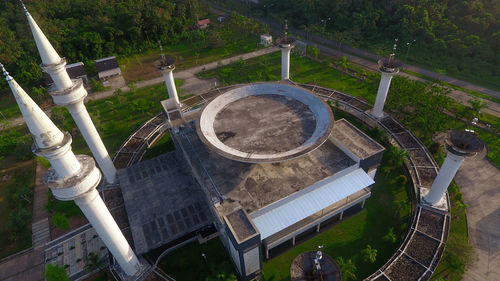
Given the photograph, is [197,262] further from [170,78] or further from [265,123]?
[170,78]

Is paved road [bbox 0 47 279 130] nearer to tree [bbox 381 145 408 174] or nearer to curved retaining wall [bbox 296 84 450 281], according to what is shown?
tree [bbox 381 145 408 174]

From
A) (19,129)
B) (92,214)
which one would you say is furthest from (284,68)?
(19,129)

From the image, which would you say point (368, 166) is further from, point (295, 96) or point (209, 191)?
point (209, 191)

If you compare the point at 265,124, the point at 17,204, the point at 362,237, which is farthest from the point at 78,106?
the point at 362,237

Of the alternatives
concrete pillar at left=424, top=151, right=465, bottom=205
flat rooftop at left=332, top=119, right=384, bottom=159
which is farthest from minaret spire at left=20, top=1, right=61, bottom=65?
concrete pillar at left=424, top=151, right=465, bottom=205

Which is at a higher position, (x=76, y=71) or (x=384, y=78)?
(x=384, y=78)
